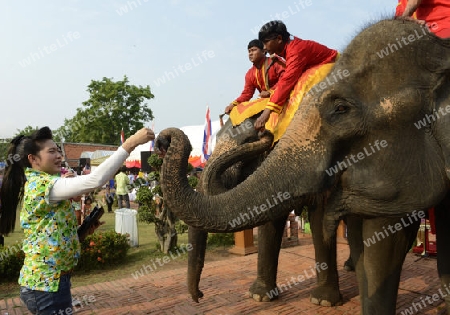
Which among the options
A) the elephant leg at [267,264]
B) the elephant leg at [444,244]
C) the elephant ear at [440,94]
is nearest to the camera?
the elephant ear at [440,94]

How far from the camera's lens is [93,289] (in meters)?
5.59

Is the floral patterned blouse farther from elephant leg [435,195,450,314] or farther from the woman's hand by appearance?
elephant leg [435,195,450,314]

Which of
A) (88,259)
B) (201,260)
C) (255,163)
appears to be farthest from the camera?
(88,259)

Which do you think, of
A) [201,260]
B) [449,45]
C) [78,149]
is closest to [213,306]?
[201,260]

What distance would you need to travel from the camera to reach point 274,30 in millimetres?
3691

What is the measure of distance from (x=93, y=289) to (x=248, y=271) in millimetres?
2379

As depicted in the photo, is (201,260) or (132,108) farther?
(132,108)

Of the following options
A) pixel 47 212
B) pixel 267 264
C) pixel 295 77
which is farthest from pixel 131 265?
pixel 295 77

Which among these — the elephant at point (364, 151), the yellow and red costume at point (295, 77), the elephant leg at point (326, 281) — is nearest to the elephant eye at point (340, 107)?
the elephant at point (364, 151)

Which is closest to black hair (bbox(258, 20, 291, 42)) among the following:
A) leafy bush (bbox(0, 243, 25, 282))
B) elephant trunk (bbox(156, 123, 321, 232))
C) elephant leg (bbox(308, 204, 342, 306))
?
elephant trunk (bbox(156, 123, 321, 232))

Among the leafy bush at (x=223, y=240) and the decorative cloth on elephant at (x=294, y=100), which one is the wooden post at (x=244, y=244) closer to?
the leafy bush at (x=223, y=240)

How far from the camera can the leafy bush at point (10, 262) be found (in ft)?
22.3

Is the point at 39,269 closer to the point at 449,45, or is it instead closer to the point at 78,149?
the point at 449,45

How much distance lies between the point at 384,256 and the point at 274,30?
2.25 meters
